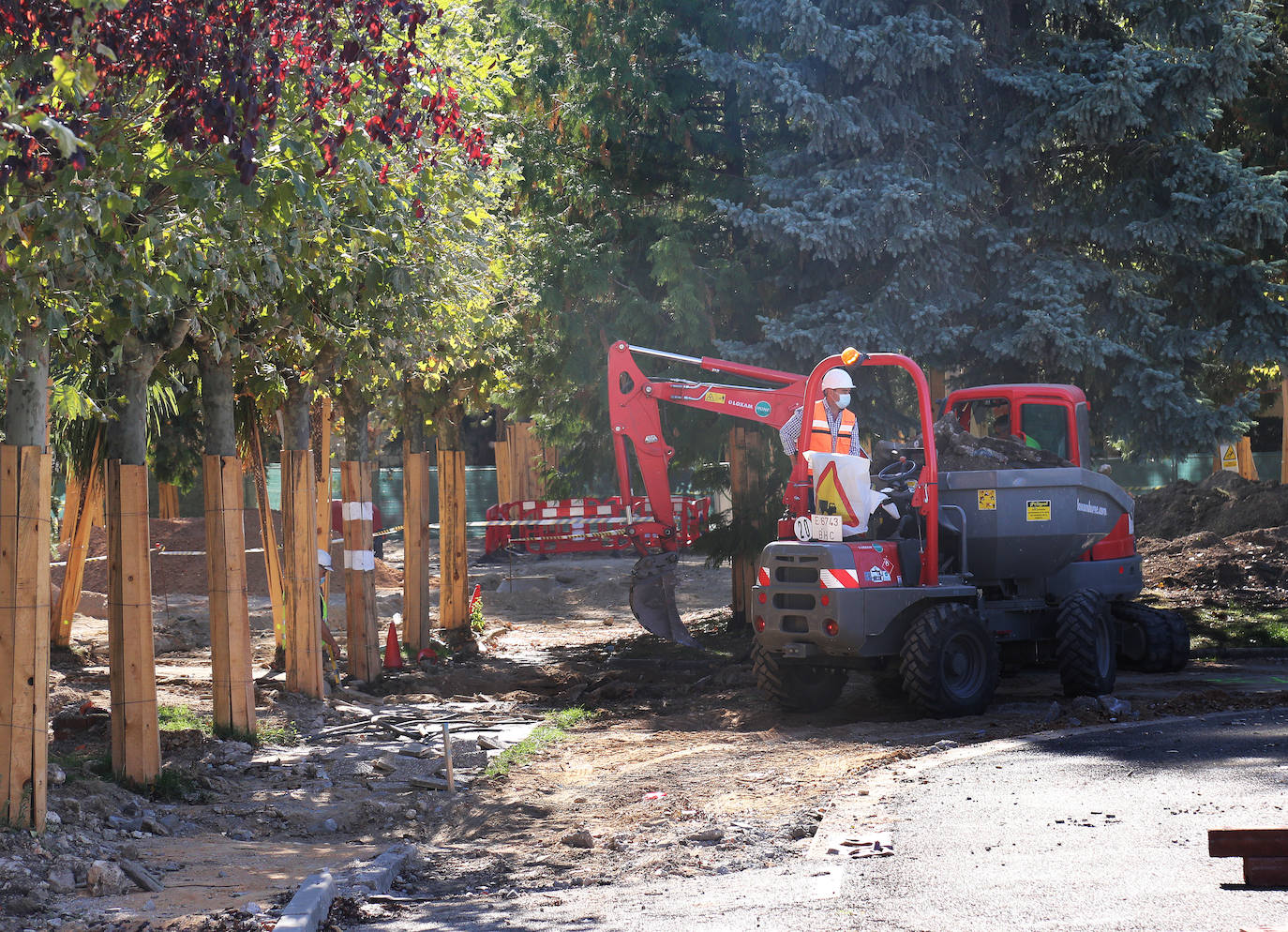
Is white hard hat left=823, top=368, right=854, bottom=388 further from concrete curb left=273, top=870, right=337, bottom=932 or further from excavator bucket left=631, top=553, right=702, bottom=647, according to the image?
concrete curb left=273, top=870, right=337, bottom=932

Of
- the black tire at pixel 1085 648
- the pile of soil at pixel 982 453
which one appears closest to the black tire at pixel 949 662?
the black tire at pixel 1085 648

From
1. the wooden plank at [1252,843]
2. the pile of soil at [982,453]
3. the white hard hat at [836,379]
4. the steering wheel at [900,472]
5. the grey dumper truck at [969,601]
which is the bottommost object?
the wooden plank at [1252,843]

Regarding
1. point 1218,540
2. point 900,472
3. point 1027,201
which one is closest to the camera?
point 900,472

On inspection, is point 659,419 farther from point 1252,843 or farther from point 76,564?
point 1252,843

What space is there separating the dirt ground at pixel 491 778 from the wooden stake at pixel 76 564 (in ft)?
1.42

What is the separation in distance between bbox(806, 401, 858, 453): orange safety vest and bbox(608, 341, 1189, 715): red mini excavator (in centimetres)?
13

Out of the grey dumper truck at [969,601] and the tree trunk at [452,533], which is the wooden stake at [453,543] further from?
the grey dumper truck at [969,601]

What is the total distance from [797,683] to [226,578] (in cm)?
526

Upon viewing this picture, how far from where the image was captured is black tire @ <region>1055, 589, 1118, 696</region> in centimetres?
1291

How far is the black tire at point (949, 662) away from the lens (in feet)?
39.7

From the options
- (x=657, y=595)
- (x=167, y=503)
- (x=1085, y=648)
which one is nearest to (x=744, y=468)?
(x=657, y=595)

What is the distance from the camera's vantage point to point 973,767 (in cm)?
980

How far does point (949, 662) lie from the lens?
491 inches

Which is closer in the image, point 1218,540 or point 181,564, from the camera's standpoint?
point 1218,540
